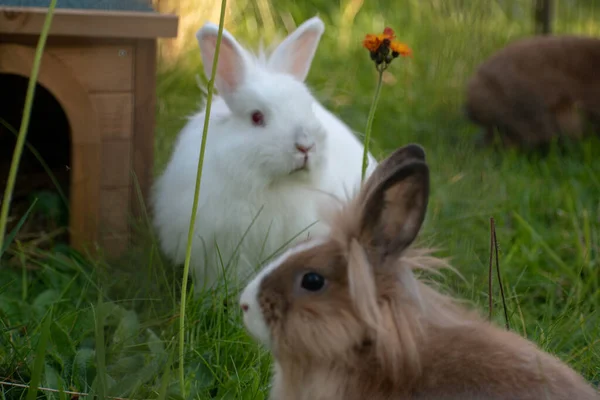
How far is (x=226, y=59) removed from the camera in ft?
9.20

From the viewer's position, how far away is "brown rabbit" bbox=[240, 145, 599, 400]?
1.68m

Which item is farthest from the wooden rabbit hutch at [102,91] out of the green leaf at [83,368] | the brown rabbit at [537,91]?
the brown rabbit at [537,91]

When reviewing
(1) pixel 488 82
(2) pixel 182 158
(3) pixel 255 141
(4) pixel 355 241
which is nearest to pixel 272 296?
(4) pixel 355 241

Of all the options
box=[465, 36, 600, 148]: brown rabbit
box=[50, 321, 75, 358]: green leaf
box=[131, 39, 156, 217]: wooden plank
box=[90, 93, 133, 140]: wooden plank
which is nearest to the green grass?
box=[50, 321, 75, 358]: green leaf

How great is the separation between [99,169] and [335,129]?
0.90 metres

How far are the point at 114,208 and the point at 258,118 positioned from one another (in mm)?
798

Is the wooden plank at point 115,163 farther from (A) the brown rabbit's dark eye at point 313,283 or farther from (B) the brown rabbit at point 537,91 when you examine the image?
(B) the brown rabbit at point 537,91

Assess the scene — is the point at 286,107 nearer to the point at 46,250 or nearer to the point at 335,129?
the point at 335,129

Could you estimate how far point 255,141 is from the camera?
2676 mm

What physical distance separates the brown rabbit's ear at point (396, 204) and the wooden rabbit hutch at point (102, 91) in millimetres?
1319

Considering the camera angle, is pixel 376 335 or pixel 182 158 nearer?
pixel 376 335

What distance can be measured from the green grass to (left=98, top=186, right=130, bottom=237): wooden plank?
17cm

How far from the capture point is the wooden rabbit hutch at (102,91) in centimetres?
293

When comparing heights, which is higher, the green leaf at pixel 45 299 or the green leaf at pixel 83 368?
the green leaf at pixel 45 299
